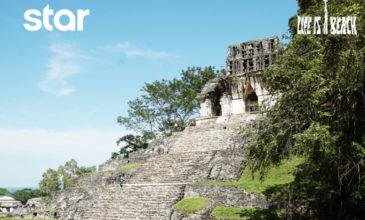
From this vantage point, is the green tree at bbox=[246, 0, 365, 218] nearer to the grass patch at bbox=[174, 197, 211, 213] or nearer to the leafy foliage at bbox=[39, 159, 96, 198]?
the grass patch at bbox=[174, 197, 211, 213]

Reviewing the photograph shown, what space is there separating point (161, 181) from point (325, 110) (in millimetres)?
9033

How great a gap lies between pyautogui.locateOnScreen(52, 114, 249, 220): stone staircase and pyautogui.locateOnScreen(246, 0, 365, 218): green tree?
17.5ft

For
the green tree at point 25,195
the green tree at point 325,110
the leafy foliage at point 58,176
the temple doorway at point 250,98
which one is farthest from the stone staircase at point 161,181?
the green tree at point 25,195

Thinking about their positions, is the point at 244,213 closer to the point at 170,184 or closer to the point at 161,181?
the point at 170,184

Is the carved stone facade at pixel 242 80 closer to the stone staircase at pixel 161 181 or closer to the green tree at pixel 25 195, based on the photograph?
the stone staircase at pixel 161 181

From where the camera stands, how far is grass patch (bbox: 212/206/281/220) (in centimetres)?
1009

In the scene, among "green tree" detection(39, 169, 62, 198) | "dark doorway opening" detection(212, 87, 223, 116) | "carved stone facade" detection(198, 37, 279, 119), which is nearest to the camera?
"carved stone facade" detection(198, 37, 279, 119)

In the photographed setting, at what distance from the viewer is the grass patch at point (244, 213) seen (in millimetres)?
10094

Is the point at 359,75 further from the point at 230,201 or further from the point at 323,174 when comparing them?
the point at 230,201

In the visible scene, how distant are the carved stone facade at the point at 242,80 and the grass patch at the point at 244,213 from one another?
16.4 meters

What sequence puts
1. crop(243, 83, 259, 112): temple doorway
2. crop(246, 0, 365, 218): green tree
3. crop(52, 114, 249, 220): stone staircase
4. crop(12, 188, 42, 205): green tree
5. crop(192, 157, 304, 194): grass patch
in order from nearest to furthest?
crop(246, 0, 365, 218): green tree, crop(192, 157, 304, 194): grass patch, crop(52, 114, 249, 220): stone staircase, crop(243, 83, 259, 112): temple doorway, crop(12, 188, 42, 205): green tree

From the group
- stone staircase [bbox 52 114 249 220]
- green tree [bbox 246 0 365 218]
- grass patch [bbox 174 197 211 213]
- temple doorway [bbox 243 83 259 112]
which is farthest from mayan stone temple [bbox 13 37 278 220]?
temple doorway [bbox 243 83 259 112]

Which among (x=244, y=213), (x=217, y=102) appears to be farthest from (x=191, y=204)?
(x=217, y=102)

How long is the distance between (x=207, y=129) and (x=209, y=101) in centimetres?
793
